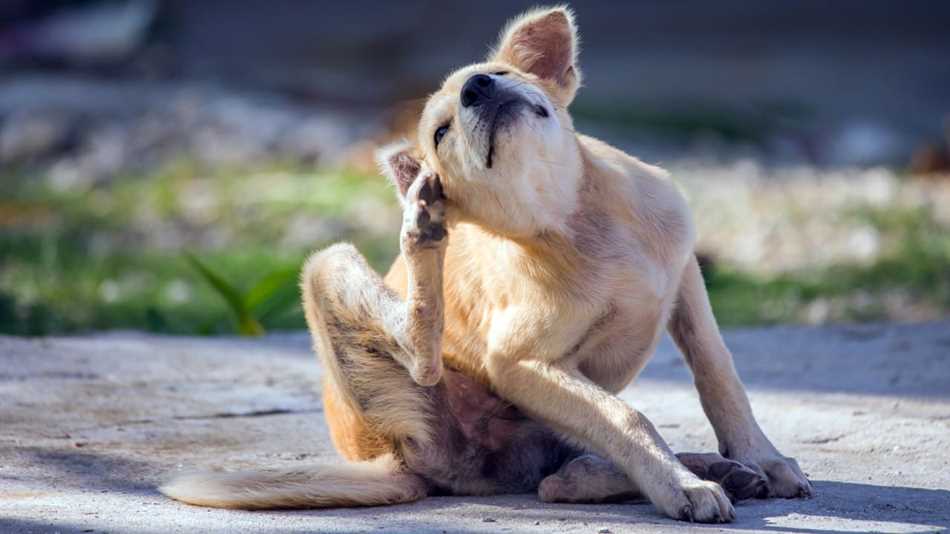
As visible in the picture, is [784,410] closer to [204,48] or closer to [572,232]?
[572,232]

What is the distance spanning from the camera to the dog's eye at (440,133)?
3902mm

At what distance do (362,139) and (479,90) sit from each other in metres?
8.33

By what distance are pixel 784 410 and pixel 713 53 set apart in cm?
1061

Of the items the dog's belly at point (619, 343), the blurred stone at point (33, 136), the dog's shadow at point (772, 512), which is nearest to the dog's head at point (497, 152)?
the dog's belly at point (619, 343)

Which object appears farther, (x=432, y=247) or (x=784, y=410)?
(x=784, y=410)

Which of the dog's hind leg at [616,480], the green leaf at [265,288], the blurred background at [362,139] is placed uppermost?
the blurred background at [362,139]

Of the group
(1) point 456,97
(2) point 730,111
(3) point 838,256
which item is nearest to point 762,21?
(2) point 730,111

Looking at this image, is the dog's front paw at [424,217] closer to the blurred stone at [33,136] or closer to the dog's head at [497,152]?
the dog's head at [497,152]

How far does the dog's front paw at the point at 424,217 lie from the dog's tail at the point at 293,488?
662mm

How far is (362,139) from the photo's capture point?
474 inches

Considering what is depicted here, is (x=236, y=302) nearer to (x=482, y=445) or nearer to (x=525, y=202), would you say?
(x=482, y=445)

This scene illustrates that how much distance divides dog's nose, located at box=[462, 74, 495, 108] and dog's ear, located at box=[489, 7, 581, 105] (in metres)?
0.51

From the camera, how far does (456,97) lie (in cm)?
392

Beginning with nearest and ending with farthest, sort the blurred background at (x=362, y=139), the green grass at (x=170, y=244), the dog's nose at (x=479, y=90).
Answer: the dog's nose at (x=479, y=90) → the green grass at (x=170, y=244) → the blurred background at (x=362, y=139)
